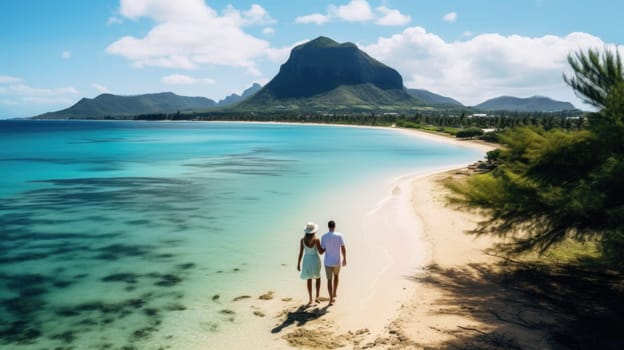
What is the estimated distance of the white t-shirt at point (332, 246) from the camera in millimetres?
10352

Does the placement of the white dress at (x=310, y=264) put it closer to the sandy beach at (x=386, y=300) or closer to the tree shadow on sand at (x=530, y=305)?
the sandy beach at (x=386, y=300)

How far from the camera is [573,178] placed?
973 centimetres

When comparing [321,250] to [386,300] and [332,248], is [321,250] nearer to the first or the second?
[332,248]

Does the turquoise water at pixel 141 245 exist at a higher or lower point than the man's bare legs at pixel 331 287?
lower

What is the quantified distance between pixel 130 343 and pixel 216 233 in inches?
392

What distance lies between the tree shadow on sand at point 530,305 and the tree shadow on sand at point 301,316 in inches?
109

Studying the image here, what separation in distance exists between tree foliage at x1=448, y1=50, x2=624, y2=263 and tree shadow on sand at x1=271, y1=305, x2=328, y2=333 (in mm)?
4774

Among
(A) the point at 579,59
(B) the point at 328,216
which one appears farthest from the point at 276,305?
(B) the point at 328,216

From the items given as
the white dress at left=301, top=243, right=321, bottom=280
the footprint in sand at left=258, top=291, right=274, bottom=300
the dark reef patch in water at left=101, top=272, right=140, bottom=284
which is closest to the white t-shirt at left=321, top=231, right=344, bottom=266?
the white dress at left=301, top=243, right=321, bottom=280

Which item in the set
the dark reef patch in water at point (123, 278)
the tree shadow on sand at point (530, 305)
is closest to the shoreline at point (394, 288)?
the tree shadow on sand at point (530, 305)

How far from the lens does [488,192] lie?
10836 mm

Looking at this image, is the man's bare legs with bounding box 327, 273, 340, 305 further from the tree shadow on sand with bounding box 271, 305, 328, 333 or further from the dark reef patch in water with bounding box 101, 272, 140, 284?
the dark reef patch in water with bounding box 101, 272, 140, 284

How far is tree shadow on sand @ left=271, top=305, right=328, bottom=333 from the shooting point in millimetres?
10037

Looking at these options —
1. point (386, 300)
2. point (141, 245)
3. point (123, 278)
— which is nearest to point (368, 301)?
point (386, 300)
